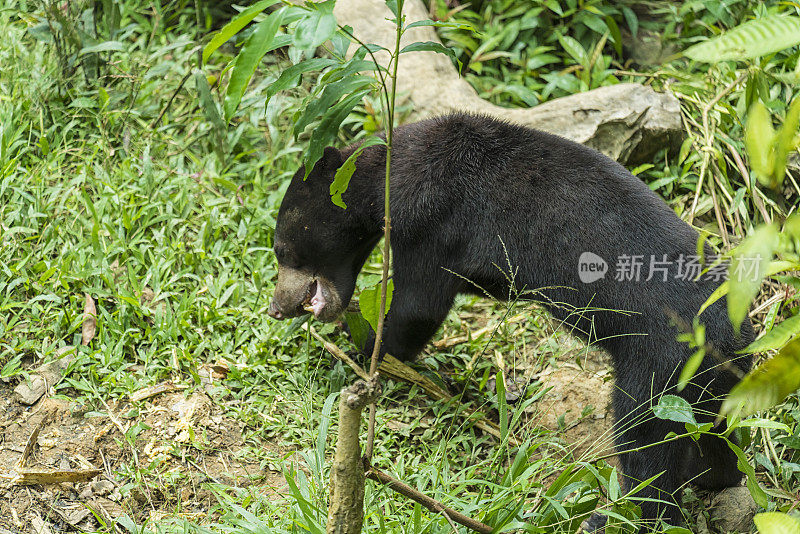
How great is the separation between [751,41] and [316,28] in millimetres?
829

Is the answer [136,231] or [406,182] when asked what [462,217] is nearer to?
[406,182]

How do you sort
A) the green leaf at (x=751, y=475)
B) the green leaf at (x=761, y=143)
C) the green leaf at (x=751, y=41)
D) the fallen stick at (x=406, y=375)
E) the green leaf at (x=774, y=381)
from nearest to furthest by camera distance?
the green leaf at (x=751, y=41), the green leaf at (x=761, y=143), the green leaf at (x=774, y=381), the green leaf at (x=751, y=475), the fallen stick at (x=406, y=375)

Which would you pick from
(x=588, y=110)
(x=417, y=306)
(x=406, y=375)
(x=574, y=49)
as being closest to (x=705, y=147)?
(x=588, y=110)

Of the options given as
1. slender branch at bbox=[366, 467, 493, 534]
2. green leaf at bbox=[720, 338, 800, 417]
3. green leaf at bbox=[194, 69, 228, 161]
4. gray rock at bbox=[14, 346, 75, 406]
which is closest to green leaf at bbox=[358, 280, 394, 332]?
slender branch at bbox=[366, 467, 493, 534]

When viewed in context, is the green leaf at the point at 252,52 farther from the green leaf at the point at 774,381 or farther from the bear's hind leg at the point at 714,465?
the bear's hind leg at the point at 714,465

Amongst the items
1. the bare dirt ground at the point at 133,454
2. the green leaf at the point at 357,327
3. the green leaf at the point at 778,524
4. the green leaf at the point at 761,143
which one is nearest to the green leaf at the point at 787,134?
the green leaf at the point at 761,143

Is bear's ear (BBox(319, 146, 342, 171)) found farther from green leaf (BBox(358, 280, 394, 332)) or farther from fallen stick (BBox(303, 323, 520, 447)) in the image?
green leaf (BBox(358, 280, 394, 332))

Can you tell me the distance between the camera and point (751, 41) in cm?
106

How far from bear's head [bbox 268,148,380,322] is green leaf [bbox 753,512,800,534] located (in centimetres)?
279

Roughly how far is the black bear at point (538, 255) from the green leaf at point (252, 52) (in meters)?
1.86

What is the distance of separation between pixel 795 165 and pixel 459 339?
2.45 metres

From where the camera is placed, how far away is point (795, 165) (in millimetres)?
4883

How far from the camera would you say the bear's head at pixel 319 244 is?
3963 mm

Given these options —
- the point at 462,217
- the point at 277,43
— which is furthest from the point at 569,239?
the point at 277,43
